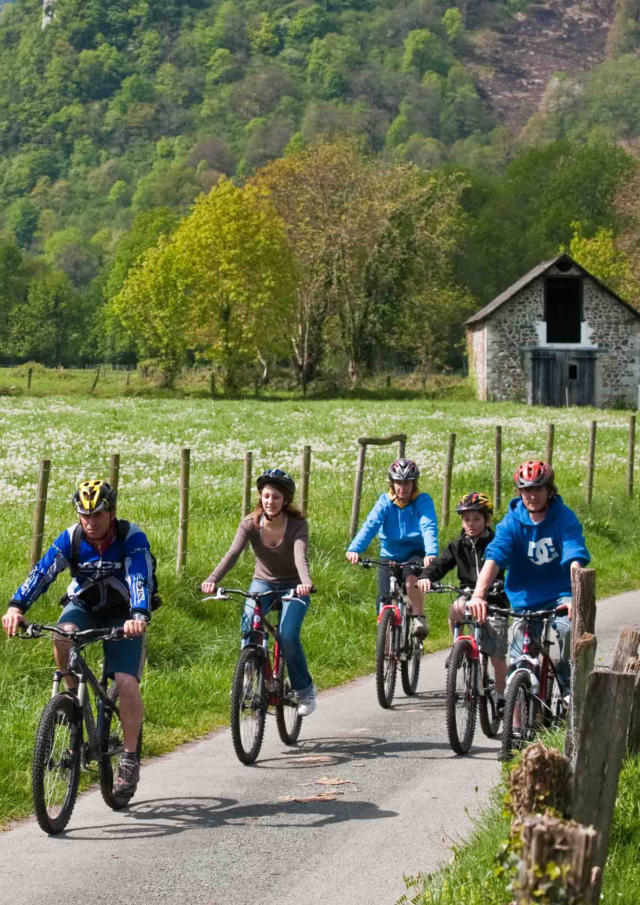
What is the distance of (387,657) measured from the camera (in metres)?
11.1

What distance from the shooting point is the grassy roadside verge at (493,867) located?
5613 millimetres

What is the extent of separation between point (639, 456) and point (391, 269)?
46.1m

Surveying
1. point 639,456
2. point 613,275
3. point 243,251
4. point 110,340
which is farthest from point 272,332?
point 110,340

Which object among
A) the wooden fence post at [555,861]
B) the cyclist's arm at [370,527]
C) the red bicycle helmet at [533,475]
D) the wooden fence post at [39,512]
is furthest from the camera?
the wooden fence post at [39,512]

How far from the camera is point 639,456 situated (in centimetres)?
3309

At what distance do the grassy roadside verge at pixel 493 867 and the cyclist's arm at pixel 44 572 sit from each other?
269 centimetres

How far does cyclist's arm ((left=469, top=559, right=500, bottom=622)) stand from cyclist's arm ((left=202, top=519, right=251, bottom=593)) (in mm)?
1759

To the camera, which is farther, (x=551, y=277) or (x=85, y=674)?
(x=551, y=277)

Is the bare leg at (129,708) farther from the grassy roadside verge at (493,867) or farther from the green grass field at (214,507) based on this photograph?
the grassy roadside verge at (493,867)

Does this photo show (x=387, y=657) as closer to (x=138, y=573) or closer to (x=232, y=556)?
(x=232, y=556)

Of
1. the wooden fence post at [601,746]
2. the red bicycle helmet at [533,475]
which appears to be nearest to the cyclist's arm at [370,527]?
the red bicycle helmet at [533,475]

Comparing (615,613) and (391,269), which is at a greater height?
(391,269)

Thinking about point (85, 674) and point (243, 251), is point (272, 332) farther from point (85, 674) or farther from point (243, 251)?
point (85, 674)

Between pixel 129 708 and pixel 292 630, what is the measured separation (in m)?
1.99
